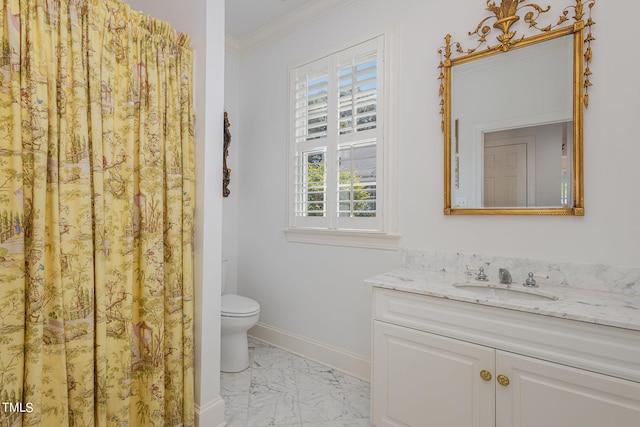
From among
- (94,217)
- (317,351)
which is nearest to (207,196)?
(94,217)

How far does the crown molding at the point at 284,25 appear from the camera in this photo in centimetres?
250

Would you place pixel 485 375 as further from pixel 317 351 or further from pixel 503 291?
pixel 317 351

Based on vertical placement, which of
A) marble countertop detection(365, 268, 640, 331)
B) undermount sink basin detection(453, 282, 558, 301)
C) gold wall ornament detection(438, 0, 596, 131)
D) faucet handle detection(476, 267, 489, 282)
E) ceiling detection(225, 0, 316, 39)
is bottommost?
undermount sink basin detection(453, 282, 558, 301)

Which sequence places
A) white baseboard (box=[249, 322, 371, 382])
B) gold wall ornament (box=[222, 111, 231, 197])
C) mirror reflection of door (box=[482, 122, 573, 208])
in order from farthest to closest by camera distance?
1. gold wall ornament (box=[222, 111, 231, 197])
2. white baseboard (box=[249, 322, 371, 382])
3. mirror reflection of door (box=[482, 122, 573, 208])

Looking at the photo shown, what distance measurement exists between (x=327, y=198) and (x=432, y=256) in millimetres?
901

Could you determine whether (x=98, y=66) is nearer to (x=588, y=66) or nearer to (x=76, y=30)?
(x=76, y=30)

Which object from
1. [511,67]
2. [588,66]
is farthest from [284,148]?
[588,66]

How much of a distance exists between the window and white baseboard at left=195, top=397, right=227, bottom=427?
4.37 feet

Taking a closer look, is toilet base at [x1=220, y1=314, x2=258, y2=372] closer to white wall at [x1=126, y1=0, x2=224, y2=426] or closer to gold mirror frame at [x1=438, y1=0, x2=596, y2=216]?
white wall at [x1=126, y1=0, x2=224, y2=426]

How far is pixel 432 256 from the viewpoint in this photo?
1.99 meters

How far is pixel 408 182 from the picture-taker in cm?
210

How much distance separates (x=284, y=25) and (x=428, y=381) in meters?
2.83

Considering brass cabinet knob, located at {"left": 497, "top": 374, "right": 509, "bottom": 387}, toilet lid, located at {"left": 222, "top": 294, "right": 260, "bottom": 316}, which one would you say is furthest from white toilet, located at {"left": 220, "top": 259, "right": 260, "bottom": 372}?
brass cabinet knob, located at {"left": 497, "top": 374, "right": 509, "bottom": 387}

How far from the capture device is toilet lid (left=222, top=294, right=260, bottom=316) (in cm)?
230
